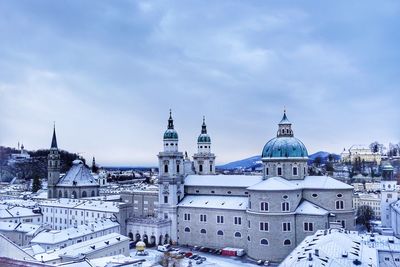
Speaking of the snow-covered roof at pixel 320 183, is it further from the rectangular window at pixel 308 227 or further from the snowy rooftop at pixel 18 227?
the snowy rooftop at pixel 18 227

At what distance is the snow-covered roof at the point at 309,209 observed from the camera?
46594 mm

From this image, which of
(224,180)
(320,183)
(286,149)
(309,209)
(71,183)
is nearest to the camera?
(309,209)

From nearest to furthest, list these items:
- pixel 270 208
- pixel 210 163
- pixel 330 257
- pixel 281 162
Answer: pixel 330 257
pixel 270 208
pixel 281 162
pixel 210 163

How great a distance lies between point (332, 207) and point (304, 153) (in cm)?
737


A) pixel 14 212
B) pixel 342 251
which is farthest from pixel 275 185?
pixel 14 212

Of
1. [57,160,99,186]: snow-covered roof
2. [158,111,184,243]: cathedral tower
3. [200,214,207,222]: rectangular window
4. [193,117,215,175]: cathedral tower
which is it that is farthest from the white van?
[57,160,99,186]: snow-covered roof

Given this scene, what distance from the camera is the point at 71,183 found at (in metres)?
76.4

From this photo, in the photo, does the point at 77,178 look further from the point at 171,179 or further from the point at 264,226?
the point at 264,226

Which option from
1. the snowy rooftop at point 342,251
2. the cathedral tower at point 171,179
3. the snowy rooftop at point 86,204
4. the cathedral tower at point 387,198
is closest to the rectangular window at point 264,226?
the snowy rooftop at point 342,251

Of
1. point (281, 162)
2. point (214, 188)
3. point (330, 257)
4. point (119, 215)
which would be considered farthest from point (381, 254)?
point (119, 215)

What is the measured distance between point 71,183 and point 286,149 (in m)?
40.7

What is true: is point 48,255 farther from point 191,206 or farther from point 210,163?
point 210,163

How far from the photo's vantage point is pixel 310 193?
4959 cm

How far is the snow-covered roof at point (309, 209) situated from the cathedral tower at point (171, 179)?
16.4m
